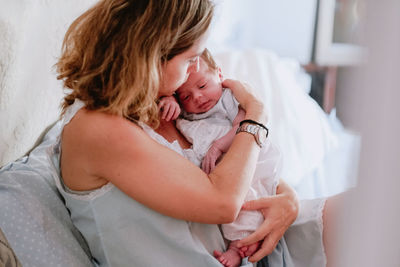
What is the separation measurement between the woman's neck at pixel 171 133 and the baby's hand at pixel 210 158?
93 millimetres

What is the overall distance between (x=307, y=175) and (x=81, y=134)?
1.17 m

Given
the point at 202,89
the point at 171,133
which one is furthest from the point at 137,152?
the point at 202,89

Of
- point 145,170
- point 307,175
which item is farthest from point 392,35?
point 307,175

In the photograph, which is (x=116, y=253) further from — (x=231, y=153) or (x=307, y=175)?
(x=307, y=175)

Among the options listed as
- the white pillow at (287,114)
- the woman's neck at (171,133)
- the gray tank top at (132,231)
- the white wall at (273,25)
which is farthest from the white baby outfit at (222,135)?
the white wall at (273,25)

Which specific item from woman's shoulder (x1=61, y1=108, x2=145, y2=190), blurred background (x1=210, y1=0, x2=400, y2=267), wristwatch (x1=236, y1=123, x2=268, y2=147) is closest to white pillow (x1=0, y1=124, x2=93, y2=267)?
woman's shoulder (x1=61, y1=108, x2=145, y2=190)

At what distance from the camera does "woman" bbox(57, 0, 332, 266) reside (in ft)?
3.14

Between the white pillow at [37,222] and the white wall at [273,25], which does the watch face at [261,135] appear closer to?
the white pillow at [37,222]

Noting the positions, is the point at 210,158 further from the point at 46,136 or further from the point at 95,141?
the point at 46,136

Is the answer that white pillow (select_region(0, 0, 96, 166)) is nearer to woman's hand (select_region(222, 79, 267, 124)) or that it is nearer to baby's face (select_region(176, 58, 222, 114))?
baby's face (select_region(176, 58, 222, 114))

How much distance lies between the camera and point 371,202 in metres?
0.37

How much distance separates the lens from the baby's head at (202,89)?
130 cm

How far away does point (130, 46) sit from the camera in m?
0.96

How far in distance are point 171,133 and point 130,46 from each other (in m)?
0.37
